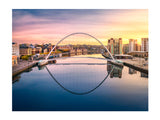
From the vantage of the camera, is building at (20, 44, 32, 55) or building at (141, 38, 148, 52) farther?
building at (20, 44, 32, 55)

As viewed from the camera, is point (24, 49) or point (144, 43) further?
point (24, 49)

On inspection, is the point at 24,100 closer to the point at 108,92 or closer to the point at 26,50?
the point at 108,92

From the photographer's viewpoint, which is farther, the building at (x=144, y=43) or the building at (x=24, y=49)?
the building at (x=24, y=49)

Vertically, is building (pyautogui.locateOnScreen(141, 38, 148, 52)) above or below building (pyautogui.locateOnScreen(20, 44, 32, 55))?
above

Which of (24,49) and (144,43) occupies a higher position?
(144,43)

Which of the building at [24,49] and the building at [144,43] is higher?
the building at [144,43]

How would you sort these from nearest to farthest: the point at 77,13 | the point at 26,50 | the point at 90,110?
the point at 90,110
the point at 77,13
the point at 26,50
